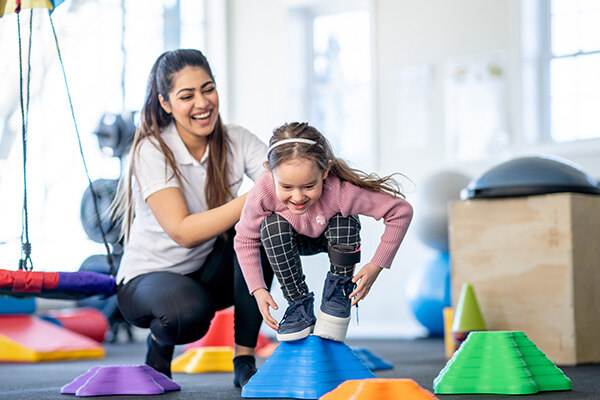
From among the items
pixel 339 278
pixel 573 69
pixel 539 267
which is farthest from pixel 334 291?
pixel 573 69

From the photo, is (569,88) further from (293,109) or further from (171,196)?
(171,196)

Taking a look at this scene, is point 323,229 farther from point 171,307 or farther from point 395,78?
point 395,78

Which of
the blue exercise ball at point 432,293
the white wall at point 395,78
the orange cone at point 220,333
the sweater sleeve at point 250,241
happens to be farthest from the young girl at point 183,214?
the white wall at point 395,78

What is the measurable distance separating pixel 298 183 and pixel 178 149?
1.89 feet

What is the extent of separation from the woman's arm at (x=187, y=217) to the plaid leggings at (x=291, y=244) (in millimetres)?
165

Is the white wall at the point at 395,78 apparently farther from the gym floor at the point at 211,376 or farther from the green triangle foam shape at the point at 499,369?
the green triangle foam shape at the point at 499,369

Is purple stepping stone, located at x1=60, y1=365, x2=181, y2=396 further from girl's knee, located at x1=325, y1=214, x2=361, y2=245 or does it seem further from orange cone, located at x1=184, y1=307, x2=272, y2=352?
orange cone, located at x1=184, y1=307, x2=272, y2=352

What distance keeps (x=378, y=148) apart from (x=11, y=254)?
8.98 ft

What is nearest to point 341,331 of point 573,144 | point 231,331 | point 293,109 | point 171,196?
point 171,196

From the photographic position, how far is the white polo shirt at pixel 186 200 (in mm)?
1991

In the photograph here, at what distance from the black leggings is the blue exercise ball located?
7.93 ft

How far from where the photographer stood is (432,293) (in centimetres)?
427

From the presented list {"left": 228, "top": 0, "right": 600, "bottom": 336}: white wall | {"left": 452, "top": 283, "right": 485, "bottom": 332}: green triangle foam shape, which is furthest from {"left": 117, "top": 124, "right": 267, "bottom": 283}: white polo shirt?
{"left": 228, "top": 0, "right": 600, "bottom": 336}: white wall

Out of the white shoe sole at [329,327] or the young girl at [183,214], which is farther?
the young girl at [183,214]
